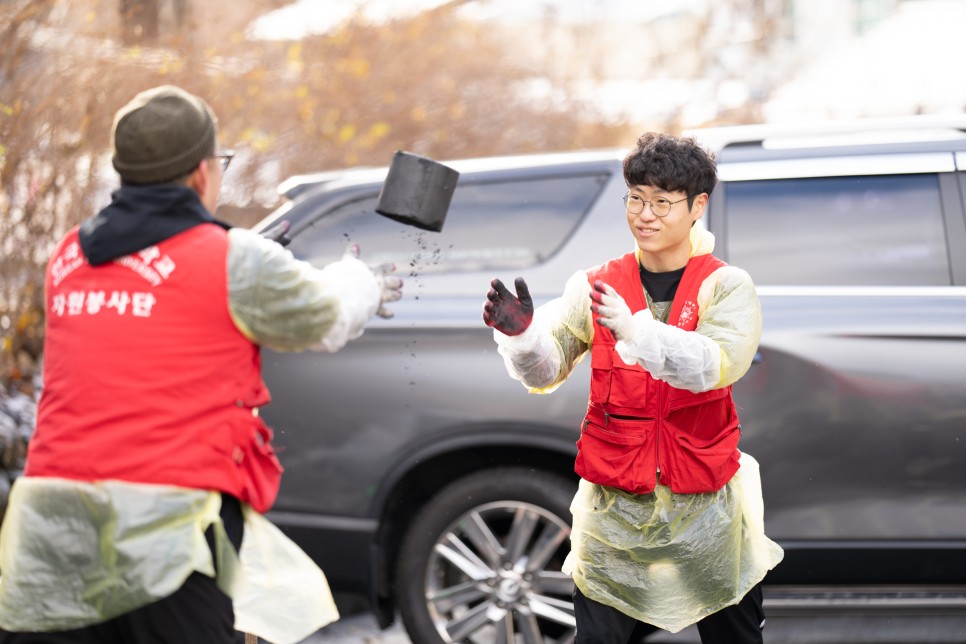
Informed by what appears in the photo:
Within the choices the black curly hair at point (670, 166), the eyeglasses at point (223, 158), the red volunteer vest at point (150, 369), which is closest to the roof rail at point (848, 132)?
the black curly hair at point (670, 166)

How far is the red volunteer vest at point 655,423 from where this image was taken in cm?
292

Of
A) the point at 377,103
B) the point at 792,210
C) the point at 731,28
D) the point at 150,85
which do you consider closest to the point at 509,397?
the point at 792,210

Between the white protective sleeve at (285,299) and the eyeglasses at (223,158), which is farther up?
the eyeglasses at (223,158)

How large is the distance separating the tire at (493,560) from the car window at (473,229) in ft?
2.56

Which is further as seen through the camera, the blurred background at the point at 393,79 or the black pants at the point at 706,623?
the blurred background at the point at 393,79

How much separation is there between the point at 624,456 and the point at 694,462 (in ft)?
0.55

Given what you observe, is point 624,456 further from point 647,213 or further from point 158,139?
point 158,139

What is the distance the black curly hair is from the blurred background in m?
3.98

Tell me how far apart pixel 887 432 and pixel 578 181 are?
4.41 ft

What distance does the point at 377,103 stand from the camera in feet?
34.9

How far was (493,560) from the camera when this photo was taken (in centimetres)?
407

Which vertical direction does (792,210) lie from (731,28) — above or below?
below

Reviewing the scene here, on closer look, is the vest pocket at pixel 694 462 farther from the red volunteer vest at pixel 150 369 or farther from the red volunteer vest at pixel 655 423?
the red volunteer vest at pixel 150 369

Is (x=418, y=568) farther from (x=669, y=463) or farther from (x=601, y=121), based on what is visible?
(x=601, y=121)
